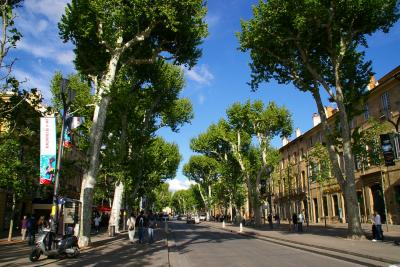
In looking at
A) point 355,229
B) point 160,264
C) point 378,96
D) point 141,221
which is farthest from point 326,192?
point 160,264

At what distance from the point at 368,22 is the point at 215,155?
128ft

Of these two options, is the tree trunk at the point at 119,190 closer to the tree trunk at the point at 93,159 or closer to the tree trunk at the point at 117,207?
the tree trunk at the point at 117,207

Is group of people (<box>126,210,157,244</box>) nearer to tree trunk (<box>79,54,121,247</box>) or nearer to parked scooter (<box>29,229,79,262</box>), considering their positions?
tree trunk (<box>79,54,121,247</box>)

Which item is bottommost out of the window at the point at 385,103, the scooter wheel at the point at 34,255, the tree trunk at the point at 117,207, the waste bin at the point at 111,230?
the scooter wheel at the point at 34,255

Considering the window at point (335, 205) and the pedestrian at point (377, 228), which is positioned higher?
the window at point (335, 205)

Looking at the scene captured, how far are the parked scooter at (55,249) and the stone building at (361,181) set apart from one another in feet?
47.5

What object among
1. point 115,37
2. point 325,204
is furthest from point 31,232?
point 325,204

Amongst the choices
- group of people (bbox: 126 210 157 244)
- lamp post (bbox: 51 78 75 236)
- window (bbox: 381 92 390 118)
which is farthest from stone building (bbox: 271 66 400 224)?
lamp post (bbox: 51 78 75 236)

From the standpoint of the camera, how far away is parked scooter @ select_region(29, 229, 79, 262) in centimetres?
1338

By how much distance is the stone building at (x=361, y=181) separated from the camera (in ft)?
103

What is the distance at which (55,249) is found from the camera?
46.0ft

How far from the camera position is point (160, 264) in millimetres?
12266

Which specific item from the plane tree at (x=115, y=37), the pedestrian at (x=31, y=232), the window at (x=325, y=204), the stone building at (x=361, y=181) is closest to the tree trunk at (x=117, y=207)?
the pedestrian at (x=31, y=232)

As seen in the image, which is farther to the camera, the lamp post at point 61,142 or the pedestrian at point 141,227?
the pedestrian at point 141,227
